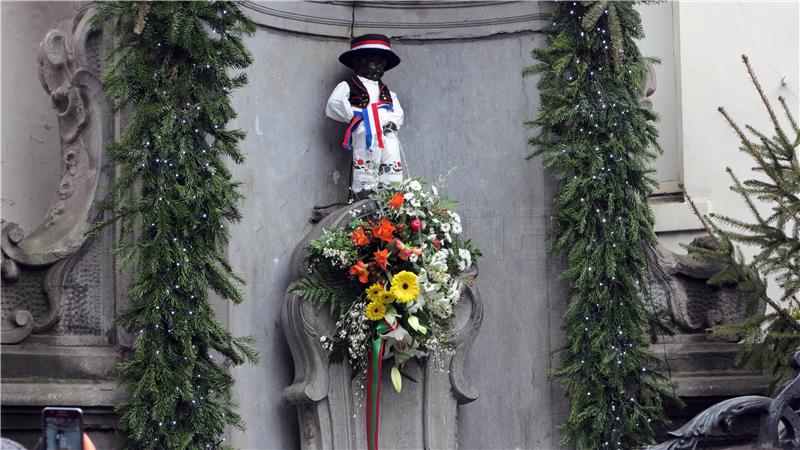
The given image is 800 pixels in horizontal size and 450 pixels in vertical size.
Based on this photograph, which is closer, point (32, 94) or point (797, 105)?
point (32, 94)

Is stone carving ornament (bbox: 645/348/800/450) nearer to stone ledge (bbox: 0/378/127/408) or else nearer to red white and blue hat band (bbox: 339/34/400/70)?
stone ledge (bbox: 0/378/127/408)

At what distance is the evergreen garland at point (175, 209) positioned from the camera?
289 inches

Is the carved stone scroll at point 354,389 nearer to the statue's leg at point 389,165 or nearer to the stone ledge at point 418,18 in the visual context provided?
the statue's leg at point 389,165

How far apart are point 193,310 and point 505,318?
2.05 metres

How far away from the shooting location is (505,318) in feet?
28.8

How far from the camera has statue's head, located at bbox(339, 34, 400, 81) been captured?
862 cm

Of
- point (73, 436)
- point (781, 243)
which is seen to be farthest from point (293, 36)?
point (73, 436)

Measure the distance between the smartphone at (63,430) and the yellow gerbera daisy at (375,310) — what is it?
2.89 m

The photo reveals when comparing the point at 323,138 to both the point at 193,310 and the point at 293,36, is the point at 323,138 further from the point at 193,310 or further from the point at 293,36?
the point at 193,310

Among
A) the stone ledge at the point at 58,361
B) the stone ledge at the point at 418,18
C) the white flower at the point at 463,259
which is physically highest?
the stone ledge at the point at 418,18

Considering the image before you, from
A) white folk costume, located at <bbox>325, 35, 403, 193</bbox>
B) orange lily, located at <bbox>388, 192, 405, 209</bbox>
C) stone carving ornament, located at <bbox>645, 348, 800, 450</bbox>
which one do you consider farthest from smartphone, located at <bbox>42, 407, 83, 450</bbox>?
white folk costume, located at <bbox>325, 35, 403, 193</bbox>

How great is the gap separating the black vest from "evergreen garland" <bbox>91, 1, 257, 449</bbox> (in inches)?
36.2

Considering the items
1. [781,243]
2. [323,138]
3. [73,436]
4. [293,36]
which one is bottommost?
[73,436]

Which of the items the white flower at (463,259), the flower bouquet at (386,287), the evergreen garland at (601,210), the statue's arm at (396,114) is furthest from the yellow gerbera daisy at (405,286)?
the statue's arm at (396,114)
